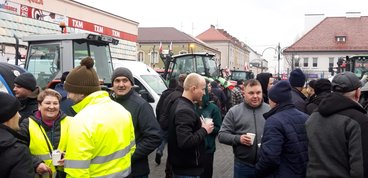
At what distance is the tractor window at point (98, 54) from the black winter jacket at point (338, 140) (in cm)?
662

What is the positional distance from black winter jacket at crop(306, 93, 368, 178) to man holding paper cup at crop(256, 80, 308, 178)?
0.80 feet

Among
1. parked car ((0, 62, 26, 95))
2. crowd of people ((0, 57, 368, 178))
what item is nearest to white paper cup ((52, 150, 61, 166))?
crowd of people ((0, 57, 368, 178))

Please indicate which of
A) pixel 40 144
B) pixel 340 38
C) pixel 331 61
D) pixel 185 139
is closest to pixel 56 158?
pixel 40 144

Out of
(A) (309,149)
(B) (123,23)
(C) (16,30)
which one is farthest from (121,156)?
(B) (123,23)

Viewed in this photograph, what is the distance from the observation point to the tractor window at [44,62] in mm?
9539

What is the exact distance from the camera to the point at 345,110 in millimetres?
3768

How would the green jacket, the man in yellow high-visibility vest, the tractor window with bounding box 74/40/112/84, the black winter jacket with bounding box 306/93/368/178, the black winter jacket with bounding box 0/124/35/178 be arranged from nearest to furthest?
the black winter jacket with bounding box 0/124/35/178 < the man in yellow high-visibility vest < the black winter jacket with bounding box 306/93/368/178 < the green jacket < the tractor window with bounding box 74/40/112/84

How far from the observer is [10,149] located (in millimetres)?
3025

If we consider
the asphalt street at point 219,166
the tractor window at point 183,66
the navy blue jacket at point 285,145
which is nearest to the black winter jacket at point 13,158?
the navy blue jacket at point 285,145

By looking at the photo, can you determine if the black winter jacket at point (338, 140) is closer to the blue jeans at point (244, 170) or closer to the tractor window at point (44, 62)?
the blue jeans at point (244, 170)

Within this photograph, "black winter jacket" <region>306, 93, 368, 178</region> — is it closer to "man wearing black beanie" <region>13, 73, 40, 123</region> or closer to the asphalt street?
"man wearing black beanie" <region>13, 73, 40, 123</region>

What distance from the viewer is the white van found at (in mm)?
12103

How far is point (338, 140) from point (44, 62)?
7648 mm

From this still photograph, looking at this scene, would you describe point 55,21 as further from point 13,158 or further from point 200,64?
point 13,158
